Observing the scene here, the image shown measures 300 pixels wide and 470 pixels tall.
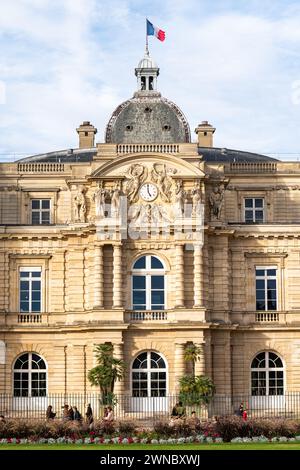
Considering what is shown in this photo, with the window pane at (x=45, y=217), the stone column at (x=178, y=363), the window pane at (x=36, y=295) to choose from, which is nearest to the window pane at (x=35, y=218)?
the window pane at (x=45, y=217)

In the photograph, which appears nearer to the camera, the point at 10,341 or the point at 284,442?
the point at 284,442

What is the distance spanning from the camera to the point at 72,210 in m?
62.4

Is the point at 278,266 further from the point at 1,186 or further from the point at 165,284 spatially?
the point at 1,186

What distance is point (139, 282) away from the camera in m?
60.9

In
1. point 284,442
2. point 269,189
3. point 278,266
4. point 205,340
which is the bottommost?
point 284,442

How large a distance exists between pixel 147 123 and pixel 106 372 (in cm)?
1568

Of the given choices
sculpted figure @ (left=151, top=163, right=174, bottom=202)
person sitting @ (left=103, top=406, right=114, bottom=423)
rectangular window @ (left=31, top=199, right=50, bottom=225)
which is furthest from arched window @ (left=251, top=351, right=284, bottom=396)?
rectangular window @ (left=31, top=199, right=50, bottom=225)

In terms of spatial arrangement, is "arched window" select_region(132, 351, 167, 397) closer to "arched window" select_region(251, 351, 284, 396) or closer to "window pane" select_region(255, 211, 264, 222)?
"arched window" select_region(251, 351, 284, 396)

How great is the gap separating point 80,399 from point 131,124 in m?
15.8

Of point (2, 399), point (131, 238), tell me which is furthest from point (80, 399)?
point (131, 238)

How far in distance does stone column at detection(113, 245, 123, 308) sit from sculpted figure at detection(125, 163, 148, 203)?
9.28 ft

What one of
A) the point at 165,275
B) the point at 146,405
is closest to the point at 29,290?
the point at 165,275

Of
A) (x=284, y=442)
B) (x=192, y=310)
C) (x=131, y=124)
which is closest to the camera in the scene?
(x=284, y=442)

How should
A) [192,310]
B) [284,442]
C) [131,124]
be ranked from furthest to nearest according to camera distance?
[131,124]
[192,310]
[284,442]
